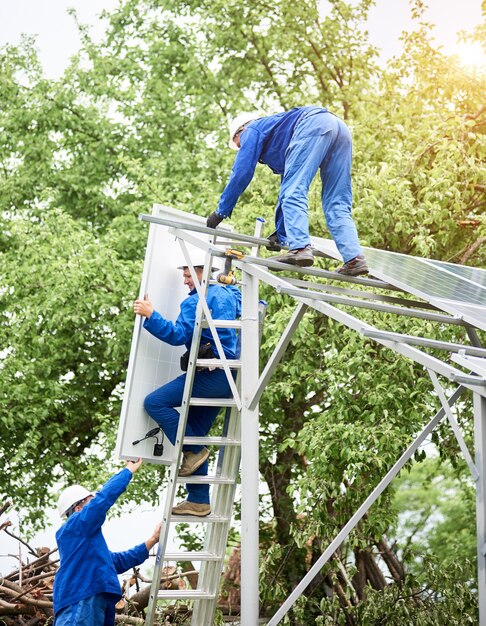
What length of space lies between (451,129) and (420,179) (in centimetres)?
67

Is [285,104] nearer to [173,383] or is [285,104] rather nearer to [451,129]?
[451,129]

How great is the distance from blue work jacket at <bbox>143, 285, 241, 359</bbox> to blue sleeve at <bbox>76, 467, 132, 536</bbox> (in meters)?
1.27

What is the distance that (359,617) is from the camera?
9.18 metres

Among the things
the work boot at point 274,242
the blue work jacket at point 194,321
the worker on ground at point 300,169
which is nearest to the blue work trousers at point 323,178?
A: the worker on ground at point 300,169

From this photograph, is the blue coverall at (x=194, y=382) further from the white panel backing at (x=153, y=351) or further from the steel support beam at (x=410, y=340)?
the steel support beam at (x=410, y=340)

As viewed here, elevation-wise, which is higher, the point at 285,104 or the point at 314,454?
the point at 285,104

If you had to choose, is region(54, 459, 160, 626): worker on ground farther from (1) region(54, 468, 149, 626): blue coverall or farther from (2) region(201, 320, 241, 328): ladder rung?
(2) region(201, 320, 241, 328): ladder rung

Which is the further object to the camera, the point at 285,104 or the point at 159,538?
the point at 285,104

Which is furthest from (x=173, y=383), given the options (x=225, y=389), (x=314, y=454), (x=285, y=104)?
(x=285, y=104)

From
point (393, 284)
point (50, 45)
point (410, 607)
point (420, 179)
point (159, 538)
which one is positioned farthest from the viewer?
point (50, 45)

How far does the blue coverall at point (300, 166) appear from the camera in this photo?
6062mm

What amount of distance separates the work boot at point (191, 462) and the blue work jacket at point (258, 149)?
6.00 ft

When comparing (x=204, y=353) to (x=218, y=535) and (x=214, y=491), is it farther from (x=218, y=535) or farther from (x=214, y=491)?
(x=218, y=535)

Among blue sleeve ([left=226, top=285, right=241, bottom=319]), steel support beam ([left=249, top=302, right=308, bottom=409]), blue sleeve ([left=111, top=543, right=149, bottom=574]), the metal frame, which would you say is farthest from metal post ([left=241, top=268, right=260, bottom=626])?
blue sleeve ([left=226, top=285, right=241, bottom=319])
